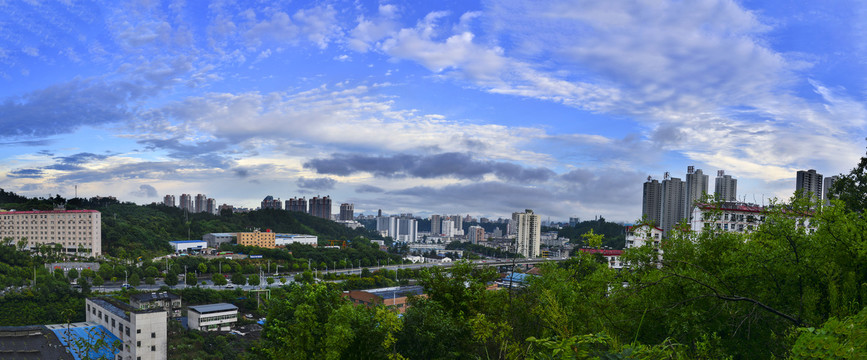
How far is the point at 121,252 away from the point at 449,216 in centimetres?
6246

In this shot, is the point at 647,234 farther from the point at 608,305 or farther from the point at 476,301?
the point at 476,301

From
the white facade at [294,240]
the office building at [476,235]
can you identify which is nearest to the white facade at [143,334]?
the white facade at [294,240]

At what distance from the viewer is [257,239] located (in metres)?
32.1

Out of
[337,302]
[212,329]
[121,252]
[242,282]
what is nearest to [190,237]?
[121,252]

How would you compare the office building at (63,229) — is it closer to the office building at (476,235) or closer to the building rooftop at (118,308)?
the building rooftop at (118,308)

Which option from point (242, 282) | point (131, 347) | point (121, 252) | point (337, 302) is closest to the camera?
point (337, 302)

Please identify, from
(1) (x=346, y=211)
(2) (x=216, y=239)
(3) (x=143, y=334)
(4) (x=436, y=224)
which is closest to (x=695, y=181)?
(3) (x=143, y=334)

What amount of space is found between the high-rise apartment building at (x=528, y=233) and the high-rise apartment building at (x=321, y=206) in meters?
26.2

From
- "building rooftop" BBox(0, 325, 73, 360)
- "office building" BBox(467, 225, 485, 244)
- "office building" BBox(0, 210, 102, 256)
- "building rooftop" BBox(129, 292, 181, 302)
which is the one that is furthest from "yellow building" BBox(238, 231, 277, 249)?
"office building" BBox(467, 225, 485, 244)

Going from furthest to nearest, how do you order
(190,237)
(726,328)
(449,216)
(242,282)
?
(449,216)
(190,237)
(242,282)
(726,328)

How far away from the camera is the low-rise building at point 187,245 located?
26.6m

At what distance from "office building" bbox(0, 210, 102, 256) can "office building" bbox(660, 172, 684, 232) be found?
2608 cm

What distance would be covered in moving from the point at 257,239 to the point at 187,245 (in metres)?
5.12

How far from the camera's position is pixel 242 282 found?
18891 millimetres
